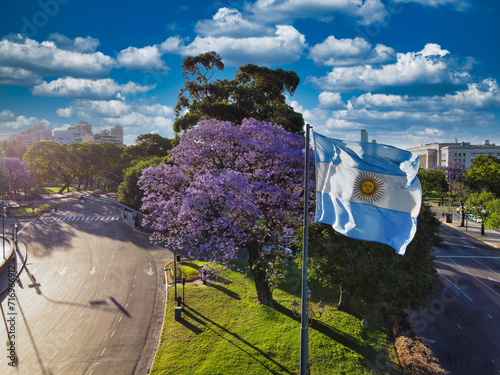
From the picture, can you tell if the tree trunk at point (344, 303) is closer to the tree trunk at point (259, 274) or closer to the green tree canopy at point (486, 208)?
the tree trunk at point (259, 274)

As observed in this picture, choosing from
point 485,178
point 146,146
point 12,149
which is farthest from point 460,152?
point 12,149

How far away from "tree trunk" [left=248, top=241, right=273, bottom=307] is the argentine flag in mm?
10354

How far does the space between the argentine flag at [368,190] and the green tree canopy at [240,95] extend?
2498cm

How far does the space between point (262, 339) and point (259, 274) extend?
432 cm

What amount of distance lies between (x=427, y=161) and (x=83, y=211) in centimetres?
12538

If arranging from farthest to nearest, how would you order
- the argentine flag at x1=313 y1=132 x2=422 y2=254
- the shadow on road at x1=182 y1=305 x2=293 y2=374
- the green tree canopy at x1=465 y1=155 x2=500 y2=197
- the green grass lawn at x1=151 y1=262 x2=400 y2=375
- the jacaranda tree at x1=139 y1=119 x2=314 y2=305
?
the green tree canopy at x1=465 y1=155 x2=500 y2=197 < the green grass lawn at x1=151 y1=262 x2=400 y2=375 < the shadow on road at x1=182 y1=305 x2=293 y2=374 < the jacaranda tree at x1=139 y1=119 x2=314 y2=305 < the argentine flag at x1=313 y1=132 x2=422 y2=254

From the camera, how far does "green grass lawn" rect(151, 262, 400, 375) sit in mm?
16578

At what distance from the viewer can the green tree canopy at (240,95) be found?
123ft

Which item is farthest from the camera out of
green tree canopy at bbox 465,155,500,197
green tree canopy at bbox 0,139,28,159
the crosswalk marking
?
green tree canopy at bbox 0,139,28,159

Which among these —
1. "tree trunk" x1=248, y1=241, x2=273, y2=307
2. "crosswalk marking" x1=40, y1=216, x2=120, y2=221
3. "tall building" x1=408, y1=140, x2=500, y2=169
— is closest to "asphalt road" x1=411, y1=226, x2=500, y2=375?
"tree trunk" x1=248, y1=241, x2=273, y2=307

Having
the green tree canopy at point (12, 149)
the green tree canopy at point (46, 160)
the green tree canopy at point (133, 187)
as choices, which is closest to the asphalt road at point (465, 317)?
the green tree canopy at point (133, 187)

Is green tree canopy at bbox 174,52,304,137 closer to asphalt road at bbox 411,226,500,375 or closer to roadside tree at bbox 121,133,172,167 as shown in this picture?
asphalt road at bbox 411,226,500,375

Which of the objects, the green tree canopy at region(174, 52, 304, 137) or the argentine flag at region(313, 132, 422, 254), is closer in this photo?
the argentine flag at region(313, 132, 422, 254)

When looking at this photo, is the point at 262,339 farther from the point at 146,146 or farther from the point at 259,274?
the point at 146,146
